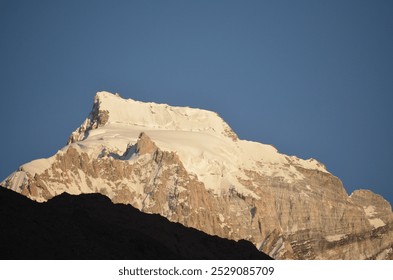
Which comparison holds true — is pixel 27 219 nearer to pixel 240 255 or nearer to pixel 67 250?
pixel 67 250

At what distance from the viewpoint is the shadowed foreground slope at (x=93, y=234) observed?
132 m

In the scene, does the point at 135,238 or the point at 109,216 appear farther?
the point at 109,216

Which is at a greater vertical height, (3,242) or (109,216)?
(109,216)

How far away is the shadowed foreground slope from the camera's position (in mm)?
132500

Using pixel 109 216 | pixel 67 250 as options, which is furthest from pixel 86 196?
pixel 67 250

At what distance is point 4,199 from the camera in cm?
14375

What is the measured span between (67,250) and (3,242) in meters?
7.61

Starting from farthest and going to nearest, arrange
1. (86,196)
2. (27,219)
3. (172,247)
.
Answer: (86,196), (172,247), (27,219)

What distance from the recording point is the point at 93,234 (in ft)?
469

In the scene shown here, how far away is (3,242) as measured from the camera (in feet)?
421
